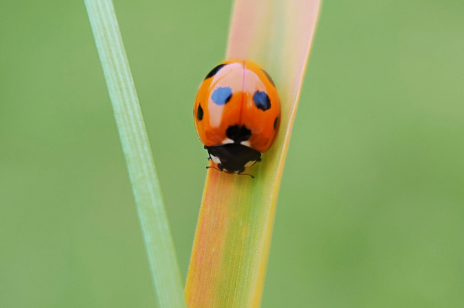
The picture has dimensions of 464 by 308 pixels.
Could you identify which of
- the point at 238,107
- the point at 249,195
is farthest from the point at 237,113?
the point at 249,195

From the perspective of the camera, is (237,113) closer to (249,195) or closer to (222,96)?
(222,96)

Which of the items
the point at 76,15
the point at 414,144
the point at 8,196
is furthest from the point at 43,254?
the point at 414,144

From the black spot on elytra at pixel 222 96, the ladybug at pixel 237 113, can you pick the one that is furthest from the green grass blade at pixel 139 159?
the black spot on elytra at pixel 222 96

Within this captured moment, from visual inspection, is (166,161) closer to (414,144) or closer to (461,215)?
(414,144)

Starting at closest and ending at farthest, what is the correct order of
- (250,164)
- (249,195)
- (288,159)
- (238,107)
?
(249,195) → (250,164) → (238,107) → (288,159)

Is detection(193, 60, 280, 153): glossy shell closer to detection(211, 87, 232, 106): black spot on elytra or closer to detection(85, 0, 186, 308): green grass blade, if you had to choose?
detection(211, 87, 232, 106): black spot on elytra

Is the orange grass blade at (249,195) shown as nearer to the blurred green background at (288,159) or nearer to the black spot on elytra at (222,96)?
the black spot on elytra at (222,96)

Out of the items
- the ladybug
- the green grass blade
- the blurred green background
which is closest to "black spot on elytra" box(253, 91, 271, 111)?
the ladybug
